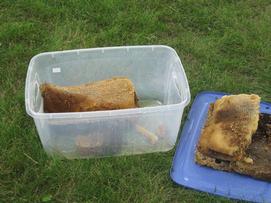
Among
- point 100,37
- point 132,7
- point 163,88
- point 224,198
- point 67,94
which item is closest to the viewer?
point 224,198

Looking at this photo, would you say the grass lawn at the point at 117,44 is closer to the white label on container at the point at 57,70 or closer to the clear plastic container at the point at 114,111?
the clear plastic container at the point at 114,111

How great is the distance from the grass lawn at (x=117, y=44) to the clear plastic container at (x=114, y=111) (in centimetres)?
8

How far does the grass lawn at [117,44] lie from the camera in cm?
250

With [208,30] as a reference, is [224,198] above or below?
below

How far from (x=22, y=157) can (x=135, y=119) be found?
2.10ft

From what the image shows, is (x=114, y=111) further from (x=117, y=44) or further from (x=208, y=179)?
(x=117, y=44)

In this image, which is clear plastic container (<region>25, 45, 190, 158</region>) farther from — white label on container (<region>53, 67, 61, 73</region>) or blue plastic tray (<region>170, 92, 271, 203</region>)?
blue plastic tray (<region>170, 92, 271, 203</region>)

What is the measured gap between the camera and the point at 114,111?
2.46 meters

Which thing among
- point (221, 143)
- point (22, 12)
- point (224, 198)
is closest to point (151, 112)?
point (221, 143)

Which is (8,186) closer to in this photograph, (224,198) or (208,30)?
(224,198)

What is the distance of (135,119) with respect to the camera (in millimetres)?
2566

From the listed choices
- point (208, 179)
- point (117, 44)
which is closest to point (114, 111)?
point (208, 179)

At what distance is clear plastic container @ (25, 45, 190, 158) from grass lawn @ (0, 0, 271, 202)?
82 millimetres

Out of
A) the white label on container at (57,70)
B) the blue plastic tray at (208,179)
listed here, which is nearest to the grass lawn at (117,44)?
the blue plastic tray at (208,179)
